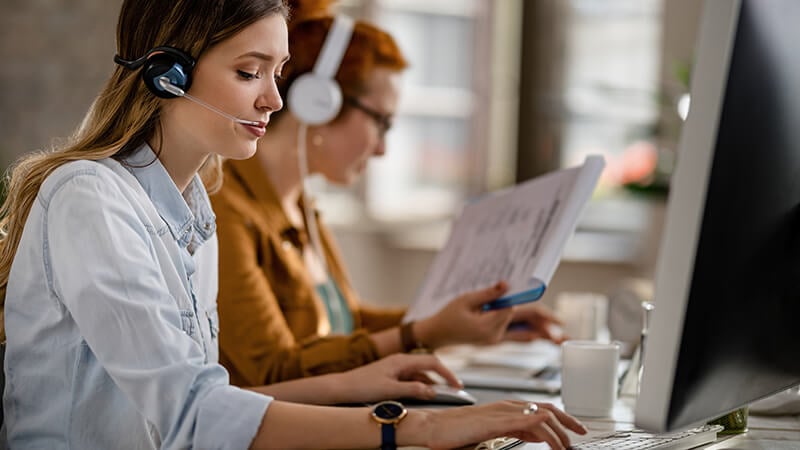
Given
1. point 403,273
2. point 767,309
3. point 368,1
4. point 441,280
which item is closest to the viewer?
point 767,309

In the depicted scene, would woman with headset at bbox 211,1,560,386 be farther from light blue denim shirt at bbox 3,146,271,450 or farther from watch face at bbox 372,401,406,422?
watch face at bbox 372,401,406,422

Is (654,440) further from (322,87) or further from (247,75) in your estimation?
(322,87)

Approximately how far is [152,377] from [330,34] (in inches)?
41.1

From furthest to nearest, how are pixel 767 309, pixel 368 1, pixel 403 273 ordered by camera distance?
pixel 403 273
pixel 368 1
pixel 767 309

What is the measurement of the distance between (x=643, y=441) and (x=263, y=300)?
71cm

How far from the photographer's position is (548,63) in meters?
3.86

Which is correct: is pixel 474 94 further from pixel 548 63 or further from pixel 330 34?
pixel 330 34

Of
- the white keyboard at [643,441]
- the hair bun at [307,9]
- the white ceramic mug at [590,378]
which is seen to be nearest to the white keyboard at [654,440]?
the white keyboard at [643,441]

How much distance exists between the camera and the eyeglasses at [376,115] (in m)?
1.91

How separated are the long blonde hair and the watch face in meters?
0.41

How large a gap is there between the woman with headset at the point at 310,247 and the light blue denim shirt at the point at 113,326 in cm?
36

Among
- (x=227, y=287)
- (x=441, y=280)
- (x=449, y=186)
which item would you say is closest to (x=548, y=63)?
(x=449, y=186)

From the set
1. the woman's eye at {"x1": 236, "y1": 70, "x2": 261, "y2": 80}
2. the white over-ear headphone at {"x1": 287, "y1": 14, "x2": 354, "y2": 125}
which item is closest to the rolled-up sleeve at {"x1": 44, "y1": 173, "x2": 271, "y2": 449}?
the woman's eye at {"x1": 236, "y1": 70, "x2": 261, "y2": 80}

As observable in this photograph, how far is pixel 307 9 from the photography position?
182 centimetres
